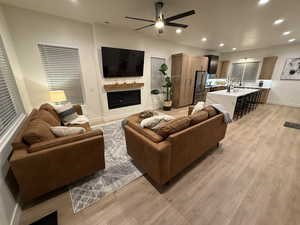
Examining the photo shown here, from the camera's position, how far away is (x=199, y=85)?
20.6ft

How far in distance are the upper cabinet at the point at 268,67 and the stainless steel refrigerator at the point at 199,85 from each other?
9.43 feet

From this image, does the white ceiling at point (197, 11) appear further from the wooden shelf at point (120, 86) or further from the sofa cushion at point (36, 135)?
the sofa cushion at point (36, 135)

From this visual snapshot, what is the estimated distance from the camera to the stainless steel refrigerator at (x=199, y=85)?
604 centimetres

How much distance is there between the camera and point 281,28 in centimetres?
356

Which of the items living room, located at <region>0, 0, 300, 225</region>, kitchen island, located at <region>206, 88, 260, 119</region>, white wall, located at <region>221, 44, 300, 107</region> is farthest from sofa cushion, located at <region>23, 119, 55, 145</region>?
white wall, located at <region>221, 44, 300, 107</region>

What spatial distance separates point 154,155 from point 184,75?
469cm

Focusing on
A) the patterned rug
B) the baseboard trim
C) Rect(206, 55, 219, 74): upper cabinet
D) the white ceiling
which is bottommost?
the patterned rug

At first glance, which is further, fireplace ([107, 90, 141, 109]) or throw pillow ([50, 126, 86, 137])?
fireplace ([107, 90, 141, 109])

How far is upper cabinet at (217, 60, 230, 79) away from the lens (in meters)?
7.54

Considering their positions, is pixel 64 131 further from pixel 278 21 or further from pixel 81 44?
pixel 278 21

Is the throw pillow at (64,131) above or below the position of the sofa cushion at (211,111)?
below

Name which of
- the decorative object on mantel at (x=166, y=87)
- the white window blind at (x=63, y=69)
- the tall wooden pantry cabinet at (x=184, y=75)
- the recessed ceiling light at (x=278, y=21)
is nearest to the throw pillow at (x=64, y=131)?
the white window blind at (x=63, y=69)

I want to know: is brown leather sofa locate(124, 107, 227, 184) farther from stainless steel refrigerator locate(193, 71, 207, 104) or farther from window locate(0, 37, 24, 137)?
stainless steel refrigerator locate(193, 71, 207, 104)

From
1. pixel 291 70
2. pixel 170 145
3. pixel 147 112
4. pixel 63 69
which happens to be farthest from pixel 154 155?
pixel 291 70
